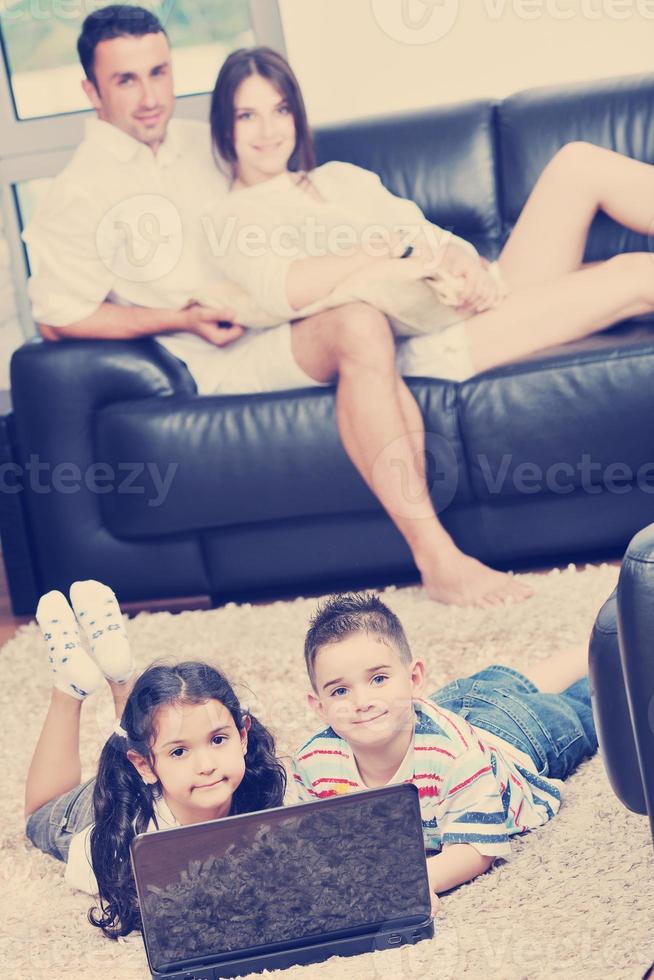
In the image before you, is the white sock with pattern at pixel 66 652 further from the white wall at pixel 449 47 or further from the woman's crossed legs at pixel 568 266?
the white wall at pixel 449 47

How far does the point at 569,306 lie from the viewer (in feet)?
8.21

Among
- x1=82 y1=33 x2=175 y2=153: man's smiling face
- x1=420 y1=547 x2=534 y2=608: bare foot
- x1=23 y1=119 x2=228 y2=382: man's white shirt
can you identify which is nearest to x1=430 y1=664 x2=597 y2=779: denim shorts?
A: x1=420 y1=547 x2=534 y2=608: bare foot

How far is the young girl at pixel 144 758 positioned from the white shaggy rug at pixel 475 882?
0.05 meters

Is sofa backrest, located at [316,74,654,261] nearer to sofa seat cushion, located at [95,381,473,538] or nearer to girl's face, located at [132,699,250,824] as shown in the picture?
sofa seat cushion, located at [95,381,473,538]

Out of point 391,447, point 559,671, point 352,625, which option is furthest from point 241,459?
point 352,625

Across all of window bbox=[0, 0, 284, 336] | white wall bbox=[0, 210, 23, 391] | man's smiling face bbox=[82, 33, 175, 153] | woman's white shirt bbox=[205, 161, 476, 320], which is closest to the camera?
woman's white shirt bbox=[205, 161, 476, 320]

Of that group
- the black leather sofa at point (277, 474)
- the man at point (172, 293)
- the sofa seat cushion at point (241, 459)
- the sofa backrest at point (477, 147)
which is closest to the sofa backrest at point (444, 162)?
the sofa backrest at point (477, 147)

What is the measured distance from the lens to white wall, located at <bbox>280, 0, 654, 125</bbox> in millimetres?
3275

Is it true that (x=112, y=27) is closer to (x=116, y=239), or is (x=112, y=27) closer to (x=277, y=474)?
(x=116, y=239)

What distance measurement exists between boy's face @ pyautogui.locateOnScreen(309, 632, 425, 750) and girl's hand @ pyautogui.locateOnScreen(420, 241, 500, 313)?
1244mm

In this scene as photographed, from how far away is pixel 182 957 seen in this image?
123 cm

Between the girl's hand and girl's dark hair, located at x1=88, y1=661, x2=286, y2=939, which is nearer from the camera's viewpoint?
girl's dark hair, located at x1=88, y1=661, x2=286, y2=939

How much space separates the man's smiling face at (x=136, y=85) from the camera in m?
2.77

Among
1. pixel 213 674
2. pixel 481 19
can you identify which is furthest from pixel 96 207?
pixel 213 674
